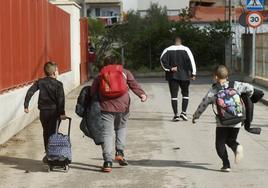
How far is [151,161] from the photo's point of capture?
9.45 metres

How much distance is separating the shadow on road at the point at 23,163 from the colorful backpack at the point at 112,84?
141cm

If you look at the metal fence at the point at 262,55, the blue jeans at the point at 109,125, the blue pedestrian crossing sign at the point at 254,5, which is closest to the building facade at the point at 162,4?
the metal fence at the point at 262,55

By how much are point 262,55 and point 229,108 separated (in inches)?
634

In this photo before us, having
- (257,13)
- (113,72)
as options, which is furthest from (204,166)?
(257,13)

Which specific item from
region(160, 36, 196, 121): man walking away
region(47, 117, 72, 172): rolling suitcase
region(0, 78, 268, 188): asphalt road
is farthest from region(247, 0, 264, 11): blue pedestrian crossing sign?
region(47, 117, 72, 172): rolling suitcase

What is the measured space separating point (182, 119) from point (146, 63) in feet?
70.8

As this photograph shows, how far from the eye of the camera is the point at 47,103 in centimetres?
901

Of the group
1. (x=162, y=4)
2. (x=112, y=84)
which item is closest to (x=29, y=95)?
(x=112, y=84)

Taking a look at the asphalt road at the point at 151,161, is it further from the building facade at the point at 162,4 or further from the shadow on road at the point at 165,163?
the building facade at the point at 162,4

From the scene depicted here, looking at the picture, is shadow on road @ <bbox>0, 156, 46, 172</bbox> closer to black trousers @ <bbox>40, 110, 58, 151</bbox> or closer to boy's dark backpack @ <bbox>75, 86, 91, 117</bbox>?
black trousers @ <bbox>40, 110, 58, 151</bbox>

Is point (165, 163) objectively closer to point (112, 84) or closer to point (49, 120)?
point (112, 84)

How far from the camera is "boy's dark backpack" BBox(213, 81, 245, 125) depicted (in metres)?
8.36

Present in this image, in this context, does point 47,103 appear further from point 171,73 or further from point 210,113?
point 210,113

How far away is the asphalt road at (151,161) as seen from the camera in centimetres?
808
